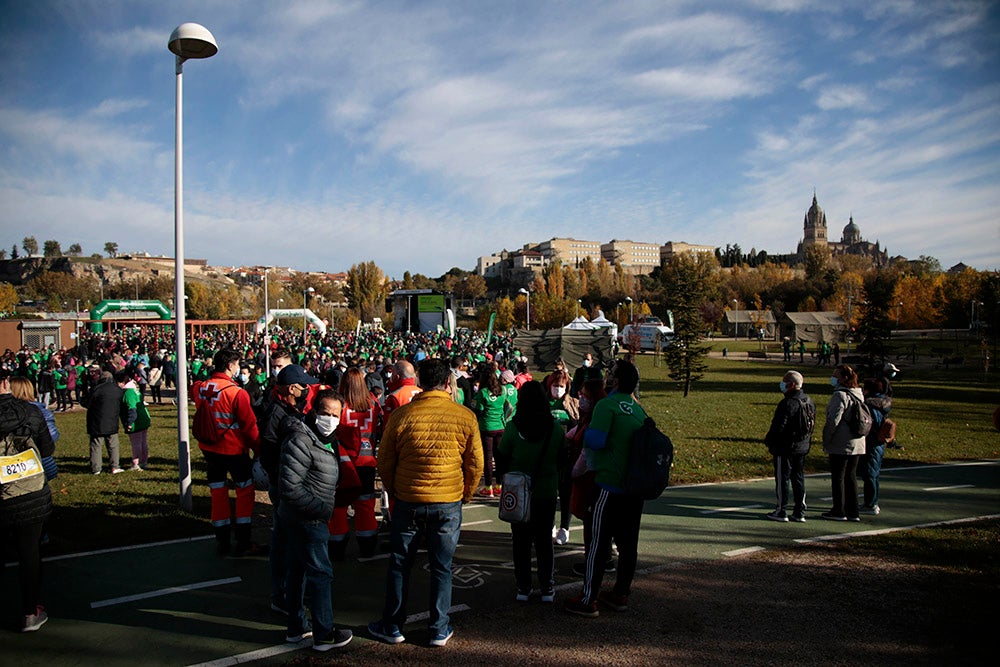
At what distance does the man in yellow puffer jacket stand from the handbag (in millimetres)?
368

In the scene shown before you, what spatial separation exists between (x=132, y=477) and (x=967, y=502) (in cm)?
1162

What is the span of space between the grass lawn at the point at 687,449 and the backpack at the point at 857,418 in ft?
8.62

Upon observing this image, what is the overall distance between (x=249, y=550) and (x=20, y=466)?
2.13m

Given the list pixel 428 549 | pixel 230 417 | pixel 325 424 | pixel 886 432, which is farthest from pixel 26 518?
pixel 886 432

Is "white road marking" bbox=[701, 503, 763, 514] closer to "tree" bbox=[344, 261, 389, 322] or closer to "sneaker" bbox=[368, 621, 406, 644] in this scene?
"sneaker" bbox=[368, 621, 406, 644]

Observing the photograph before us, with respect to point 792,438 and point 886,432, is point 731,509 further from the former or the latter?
point 886,432

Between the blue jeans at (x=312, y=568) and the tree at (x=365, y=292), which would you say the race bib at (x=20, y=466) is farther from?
the tree at (x=365, y=292)

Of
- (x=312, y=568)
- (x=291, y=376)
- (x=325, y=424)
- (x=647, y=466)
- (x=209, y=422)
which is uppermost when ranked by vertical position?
(x=291, y=376)

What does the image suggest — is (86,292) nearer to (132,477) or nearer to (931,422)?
(132,477)

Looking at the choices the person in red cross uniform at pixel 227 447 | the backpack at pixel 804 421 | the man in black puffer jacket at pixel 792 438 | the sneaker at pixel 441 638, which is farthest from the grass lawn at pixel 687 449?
the sneaker at pixel 441 638

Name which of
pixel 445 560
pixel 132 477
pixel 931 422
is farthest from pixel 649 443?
pixel 931 422

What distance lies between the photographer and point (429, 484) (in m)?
3.87

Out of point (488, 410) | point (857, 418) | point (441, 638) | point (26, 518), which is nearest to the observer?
point (441, 638)

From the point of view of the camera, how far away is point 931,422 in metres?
15.9
